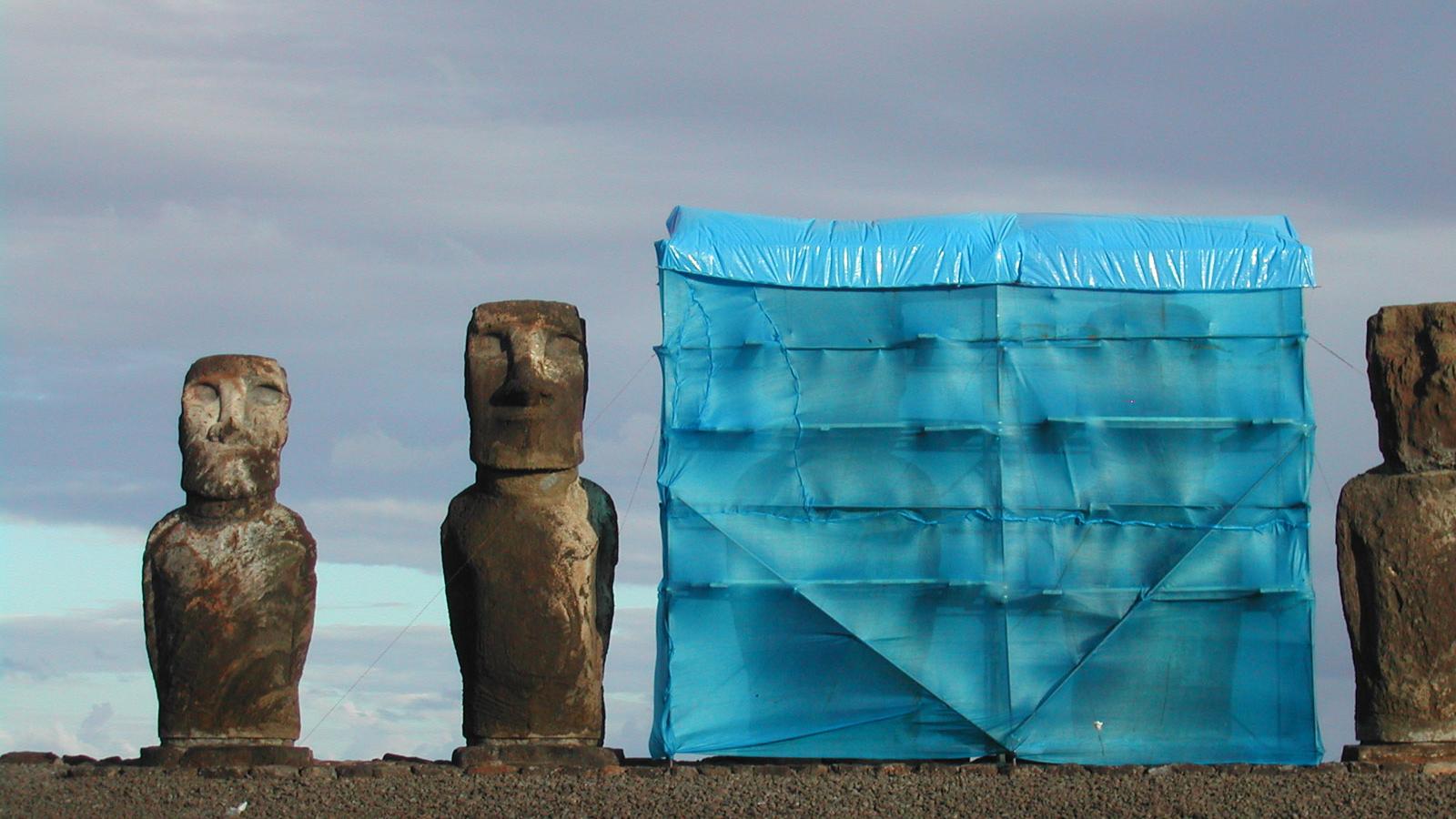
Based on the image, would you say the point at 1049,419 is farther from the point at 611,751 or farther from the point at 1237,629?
the point at 611,751

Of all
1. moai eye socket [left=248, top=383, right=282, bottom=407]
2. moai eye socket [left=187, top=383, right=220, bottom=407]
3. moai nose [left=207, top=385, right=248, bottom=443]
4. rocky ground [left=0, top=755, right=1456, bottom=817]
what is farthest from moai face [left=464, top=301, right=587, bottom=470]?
rocky ground [left=0, top=755, right=1456, bottom=817]

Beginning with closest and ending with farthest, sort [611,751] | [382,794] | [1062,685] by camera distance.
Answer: [382,794]
[611,751]
[1062,685]

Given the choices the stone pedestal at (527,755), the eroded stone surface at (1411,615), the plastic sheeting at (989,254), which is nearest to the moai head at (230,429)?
the stone pedestal at (527,755)

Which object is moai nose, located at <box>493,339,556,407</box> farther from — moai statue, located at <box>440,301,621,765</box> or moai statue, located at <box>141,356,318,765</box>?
moai statue, located at <box>141,356,318,765</box>

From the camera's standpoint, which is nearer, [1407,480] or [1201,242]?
[1407,480]

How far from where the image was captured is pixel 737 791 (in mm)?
11484

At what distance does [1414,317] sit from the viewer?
40.9ft

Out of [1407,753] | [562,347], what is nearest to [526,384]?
[562,347]

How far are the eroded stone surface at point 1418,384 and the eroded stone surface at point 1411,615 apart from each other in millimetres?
175

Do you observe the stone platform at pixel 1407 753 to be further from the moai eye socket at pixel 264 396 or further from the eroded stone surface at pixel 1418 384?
the moai eye socket at pixel 264 396

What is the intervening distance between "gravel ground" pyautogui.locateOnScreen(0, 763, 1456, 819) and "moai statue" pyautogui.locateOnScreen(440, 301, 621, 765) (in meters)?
0.31

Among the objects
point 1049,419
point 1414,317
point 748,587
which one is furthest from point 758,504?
point 1414,317

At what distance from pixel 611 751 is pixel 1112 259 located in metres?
4.18

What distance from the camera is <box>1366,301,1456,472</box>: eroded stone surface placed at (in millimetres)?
12352
